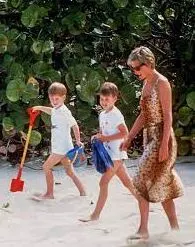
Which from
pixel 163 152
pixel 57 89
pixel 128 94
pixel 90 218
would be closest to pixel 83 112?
pixel 128 94

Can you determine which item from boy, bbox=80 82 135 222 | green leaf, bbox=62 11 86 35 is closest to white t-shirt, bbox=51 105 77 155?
boy, bbox=80 82 135 222

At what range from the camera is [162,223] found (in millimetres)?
5234

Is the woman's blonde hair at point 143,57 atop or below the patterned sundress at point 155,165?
atop

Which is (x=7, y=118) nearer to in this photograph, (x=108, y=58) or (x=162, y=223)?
(x=108, y=58)

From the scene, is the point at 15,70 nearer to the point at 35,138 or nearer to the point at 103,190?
the point at 35,138

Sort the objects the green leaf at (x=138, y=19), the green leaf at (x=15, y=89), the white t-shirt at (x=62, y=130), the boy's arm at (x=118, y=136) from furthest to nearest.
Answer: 1. the green leaf at (x=138, y=19)
2. the green leaf at (x=15, y=89)
3. the white t-shirt at (x=62, y=130)
4. the boy's arm at (x=118, y=136)

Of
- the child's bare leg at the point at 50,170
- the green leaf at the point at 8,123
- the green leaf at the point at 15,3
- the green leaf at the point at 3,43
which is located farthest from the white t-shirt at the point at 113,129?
the green leaf at the point at 15,3

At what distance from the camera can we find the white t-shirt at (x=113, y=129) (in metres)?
5.30

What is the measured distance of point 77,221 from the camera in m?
5.30

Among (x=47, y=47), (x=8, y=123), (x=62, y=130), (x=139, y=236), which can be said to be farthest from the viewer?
(x=47, y=47)

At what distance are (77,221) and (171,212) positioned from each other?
835 mm

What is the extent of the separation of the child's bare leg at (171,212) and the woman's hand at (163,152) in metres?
0.33

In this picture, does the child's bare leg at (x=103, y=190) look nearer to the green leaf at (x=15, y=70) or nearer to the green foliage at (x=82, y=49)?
the green foliage at (x=82, y=49)

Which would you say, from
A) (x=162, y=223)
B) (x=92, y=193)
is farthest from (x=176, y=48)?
(x=162, y=223)
